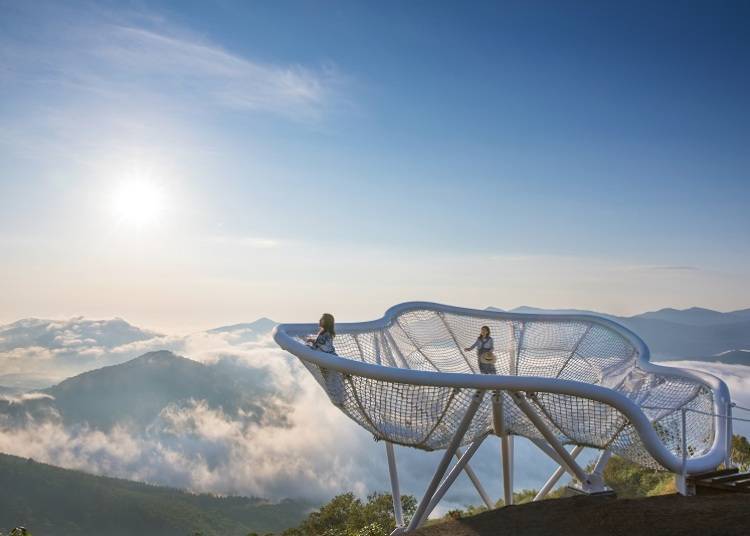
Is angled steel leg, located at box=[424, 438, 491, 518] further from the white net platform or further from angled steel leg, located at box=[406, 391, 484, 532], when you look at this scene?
the white net platform

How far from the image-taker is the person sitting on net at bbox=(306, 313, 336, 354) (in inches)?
509

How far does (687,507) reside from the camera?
9867 mm

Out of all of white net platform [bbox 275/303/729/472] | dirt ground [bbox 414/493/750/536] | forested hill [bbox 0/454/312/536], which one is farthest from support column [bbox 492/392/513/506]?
forested hill [bbox 0/454/312/536]

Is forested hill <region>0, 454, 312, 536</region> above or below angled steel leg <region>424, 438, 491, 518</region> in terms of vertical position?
below

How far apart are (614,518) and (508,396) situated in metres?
2.41

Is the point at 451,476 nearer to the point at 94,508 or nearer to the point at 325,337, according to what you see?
the point at 325,337

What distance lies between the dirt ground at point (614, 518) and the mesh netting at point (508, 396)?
0.90 metres

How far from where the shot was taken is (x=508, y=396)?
10859 millimetres

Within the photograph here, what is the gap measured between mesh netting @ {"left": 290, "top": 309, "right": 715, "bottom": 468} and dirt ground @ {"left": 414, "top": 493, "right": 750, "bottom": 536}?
0.90 metres

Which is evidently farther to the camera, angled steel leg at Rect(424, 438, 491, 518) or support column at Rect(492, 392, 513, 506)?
angled steel leg at Rect(424, 438, 491, 518)

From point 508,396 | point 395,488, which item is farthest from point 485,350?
point 508,396

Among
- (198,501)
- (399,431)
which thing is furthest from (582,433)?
(198,501)

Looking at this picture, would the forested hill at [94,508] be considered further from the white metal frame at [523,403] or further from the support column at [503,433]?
the white metal frame at [523,403]

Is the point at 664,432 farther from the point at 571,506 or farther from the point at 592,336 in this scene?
the point at 592,336
